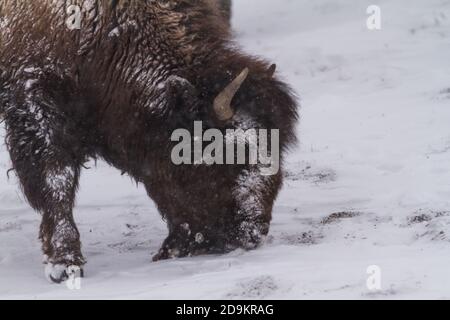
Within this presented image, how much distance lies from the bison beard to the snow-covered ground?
0.38 metres

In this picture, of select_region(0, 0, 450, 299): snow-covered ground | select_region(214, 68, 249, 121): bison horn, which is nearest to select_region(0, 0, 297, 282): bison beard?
select_region(214, 68, 249, 121): bison horn

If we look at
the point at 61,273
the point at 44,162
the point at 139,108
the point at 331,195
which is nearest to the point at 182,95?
the point at 139,108

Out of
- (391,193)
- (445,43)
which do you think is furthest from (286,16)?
(391,193)

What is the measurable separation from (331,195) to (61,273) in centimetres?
355

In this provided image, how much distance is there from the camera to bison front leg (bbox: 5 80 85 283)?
6.84 m

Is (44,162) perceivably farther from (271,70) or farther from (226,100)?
(271,70)

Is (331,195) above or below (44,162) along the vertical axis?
below

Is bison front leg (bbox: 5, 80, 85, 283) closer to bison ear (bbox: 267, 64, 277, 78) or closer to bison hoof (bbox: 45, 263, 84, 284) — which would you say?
bison hoof (bbox: 45, 263, 84, 284)

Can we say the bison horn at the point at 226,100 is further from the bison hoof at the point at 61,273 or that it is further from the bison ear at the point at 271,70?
the bison hoof at the point at 61,273

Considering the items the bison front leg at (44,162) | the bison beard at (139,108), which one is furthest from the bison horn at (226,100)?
the bison front leg at (44,162)

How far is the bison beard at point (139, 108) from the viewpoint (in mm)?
6641

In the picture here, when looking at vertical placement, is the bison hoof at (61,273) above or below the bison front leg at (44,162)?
below

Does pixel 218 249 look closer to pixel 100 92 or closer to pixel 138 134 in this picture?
pixel 138 134

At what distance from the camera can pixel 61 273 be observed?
6.47 metres
